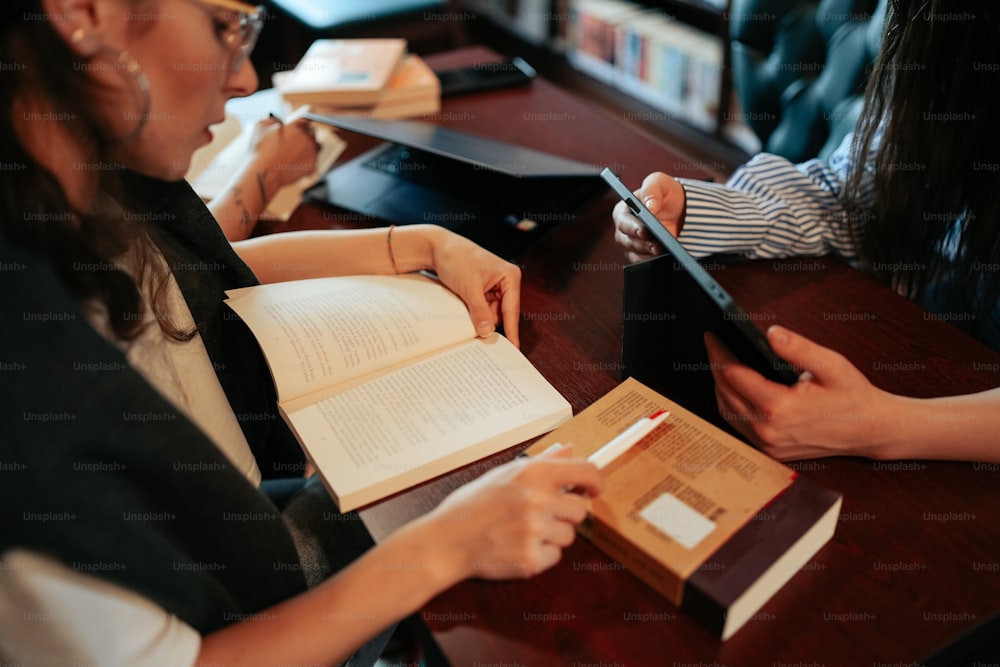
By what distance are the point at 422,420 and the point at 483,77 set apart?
3.62 feet

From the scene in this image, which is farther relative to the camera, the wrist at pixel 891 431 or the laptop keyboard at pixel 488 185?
the laptop keyboard at pixel 488 185

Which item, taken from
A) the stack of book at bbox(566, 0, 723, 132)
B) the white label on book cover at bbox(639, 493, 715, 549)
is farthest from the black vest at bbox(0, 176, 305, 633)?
the stack of book at bbox(566, 0, 723, 132)

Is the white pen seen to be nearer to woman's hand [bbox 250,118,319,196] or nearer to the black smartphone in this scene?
woman's hand [bbox 250,118,319,196]

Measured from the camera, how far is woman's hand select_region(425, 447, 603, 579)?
69cm

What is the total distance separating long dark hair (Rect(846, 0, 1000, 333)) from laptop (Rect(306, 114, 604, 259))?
417 mm

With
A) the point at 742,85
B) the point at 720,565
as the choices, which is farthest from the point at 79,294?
the point at 742,85

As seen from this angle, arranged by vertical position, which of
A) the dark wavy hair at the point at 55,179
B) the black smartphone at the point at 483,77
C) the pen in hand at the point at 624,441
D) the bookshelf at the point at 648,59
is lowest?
the bookshelf at the point at 648,59

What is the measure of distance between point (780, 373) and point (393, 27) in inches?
93.9

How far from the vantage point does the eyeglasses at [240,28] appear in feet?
2.28

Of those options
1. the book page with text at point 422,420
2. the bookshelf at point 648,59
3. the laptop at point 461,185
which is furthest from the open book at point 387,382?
the bookshelf at point 648,59

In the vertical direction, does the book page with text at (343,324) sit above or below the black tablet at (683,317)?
below

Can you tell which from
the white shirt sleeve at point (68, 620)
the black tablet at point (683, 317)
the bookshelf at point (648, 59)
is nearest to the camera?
the white shirt sleeve at point (68, 620)

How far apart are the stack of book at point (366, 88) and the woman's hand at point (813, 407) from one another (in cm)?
105

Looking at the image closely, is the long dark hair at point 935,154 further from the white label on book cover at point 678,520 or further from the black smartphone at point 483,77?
the black smartphone at point 483,77
